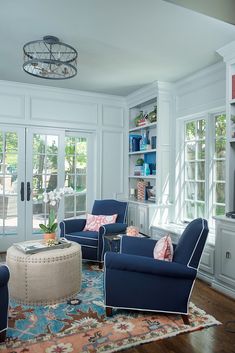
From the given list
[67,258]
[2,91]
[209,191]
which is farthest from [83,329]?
[2,91]

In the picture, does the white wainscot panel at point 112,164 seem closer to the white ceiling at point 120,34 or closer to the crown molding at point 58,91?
the crown molding at point 58,91

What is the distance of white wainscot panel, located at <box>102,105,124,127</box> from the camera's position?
520cm

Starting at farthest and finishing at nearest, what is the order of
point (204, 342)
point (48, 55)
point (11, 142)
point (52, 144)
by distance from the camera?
point (52, 144) < point (11, 142) < point (48, 55) < point (204, 342)

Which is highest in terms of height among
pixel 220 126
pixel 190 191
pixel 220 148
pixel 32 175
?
pixel 220 126

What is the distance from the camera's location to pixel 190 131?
4.30m

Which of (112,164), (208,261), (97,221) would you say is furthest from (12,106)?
(208,261)

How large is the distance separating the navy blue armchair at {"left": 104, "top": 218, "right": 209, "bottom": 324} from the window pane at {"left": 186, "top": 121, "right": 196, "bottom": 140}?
83.9 inches

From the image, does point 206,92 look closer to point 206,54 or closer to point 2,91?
point 206,54

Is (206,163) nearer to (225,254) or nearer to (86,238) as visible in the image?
(225,254)

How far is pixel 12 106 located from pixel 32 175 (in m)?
1.15

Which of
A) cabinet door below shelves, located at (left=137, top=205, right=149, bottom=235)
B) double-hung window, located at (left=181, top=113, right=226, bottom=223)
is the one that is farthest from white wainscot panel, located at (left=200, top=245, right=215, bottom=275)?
cabinet door below shelves, located at (left=137, top=205, right=149, bottom=235)

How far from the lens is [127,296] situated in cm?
237

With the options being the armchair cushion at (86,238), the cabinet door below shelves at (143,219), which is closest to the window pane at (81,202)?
the cabinet door below shelves at (143,219)

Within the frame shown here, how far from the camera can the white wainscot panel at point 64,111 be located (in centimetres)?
467
